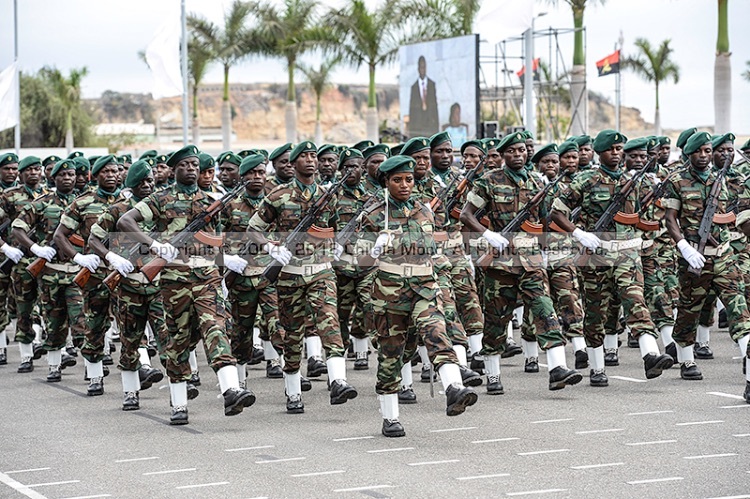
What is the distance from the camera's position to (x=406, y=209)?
9.11 metres

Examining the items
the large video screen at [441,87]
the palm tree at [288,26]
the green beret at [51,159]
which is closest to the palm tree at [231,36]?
the palm tree at [288,26]

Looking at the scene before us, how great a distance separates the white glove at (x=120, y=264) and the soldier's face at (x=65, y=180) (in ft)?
9.41

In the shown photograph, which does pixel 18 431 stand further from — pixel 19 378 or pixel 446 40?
pixel 446 40

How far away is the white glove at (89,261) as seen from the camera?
36.6ft

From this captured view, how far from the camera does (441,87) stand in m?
31.5

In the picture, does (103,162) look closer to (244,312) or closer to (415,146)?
(244,312)

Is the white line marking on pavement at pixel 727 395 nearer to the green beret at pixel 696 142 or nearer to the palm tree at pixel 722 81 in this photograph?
the green beret at pixel 696 142

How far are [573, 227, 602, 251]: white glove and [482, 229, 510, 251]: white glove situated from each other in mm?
847

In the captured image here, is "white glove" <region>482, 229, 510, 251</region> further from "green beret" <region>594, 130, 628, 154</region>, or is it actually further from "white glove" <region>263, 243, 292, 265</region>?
"white glove" <region>263, 243, 292, 265</region>

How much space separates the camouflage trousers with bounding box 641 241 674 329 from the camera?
472 inches

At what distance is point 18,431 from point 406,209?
3678mm

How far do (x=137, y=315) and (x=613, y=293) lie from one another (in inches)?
174

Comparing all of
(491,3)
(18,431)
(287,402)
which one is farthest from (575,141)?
(491,3)

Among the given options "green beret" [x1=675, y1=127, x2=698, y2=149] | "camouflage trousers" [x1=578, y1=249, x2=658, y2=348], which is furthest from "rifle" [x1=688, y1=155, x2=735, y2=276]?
"green beret" [x1=675, y1=127, x2=698, y2=149]
